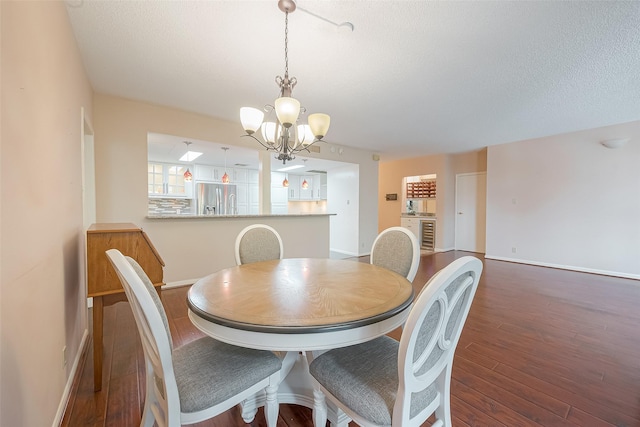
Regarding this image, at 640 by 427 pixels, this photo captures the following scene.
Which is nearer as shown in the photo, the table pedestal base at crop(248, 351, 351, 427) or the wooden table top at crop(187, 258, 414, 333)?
the wooden table top at crop(187, 258, 414, 333)

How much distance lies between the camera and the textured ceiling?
177 centimetres

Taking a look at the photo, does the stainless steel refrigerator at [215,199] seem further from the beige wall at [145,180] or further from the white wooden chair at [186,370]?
the white wooden chair at [186,370]

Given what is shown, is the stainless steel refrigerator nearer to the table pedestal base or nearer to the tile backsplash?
the tile backsplash

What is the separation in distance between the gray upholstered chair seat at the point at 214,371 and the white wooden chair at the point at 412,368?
24 centimetres

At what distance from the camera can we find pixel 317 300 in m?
1.15

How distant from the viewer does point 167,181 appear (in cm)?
665

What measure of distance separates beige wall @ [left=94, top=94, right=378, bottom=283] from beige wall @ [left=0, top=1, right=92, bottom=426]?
4.76 ft

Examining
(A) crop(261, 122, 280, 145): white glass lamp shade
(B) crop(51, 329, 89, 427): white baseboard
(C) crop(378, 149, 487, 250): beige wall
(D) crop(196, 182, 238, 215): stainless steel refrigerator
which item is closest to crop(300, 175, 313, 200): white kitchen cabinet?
(D) crop(196, 182, 238, 215): stainless steel refrigerator

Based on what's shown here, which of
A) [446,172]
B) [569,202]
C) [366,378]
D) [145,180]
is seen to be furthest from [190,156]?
[569,202]

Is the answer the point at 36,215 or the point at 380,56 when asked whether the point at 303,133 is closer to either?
the point at 380,56

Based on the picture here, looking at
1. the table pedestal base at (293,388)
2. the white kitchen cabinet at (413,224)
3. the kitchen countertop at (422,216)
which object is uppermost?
the kitchen countertop at (422,216)

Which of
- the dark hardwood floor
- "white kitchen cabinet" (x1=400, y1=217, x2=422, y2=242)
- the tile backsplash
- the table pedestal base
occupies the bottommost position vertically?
the dark hardwood floor

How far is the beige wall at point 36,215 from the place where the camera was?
0.88 m

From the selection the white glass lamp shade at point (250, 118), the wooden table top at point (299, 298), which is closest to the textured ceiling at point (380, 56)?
the white glass lamp shade at point (250, 118)
